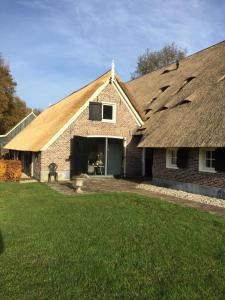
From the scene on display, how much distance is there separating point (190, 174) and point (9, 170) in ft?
32.2

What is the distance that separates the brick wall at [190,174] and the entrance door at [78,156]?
410 centimetres

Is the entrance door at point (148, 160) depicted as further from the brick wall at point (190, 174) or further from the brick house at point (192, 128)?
the brick wall at point (190, 174)

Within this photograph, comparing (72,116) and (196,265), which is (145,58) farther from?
(196,265)

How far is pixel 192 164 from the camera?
1419cm

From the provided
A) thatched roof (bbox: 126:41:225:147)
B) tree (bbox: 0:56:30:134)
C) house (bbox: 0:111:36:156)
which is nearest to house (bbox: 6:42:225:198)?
thatched roof (bbox: 126:41:225:147)

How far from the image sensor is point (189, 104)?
15.7 meters

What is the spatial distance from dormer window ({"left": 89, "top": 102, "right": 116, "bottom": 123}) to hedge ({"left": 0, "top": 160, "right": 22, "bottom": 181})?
5.11 meters

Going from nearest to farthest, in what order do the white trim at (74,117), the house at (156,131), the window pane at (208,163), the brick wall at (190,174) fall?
the brick wall at (190,174) < the house at (156,131) < the window pane at (208,163) < the white trim at (74,117)

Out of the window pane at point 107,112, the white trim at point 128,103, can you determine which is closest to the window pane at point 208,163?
the white trim at point 128,103

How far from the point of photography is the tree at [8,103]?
1758 inches

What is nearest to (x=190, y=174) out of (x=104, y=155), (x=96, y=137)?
(x=96, y=137)

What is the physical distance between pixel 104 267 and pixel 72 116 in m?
13.9

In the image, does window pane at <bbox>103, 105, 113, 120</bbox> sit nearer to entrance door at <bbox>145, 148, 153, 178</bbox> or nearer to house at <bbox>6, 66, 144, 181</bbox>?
house at <bbox>6, 66, 144, 181</bbox>

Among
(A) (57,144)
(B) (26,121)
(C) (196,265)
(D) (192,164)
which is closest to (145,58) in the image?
(B) (26,121)
